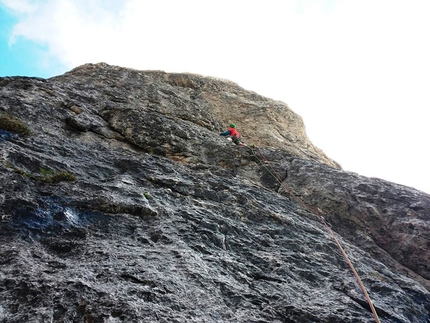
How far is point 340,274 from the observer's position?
668 centimetres

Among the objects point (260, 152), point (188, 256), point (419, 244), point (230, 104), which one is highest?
point (230, 104)

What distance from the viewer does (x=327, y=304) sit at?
557 centimetres

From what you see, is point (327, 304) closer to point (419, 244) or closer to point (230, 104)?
point (419, 244)

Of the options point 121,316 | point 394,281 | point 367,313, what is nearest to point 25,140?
point 121,316

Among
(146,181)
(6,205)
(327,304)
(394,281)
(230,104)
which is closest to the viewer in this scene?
(6,205)

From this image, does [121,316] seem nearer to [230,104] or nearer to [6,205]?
[6,205]

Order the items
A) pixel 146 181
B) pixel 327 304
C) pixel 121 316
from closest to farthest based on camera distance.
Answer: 1. pixel 121 316
2. pixel 327 304
3. pixel 146 181

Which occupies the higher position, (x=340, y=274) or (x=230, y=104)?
(x=230, y=104)

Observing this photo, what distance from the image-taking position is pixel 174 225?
651cm

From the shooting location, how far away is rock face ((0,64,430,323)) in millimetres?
4441

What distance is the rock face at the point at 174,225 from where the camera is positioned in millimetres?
4441

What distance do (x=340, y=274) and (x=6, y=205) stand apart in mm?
6228

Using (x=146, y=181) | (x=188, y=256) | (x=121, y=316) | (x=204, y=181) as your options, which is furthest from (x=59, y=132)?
(x=121, y=316)

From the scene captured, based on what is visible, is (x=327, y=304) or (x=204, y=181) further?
(x=204, y=181)
